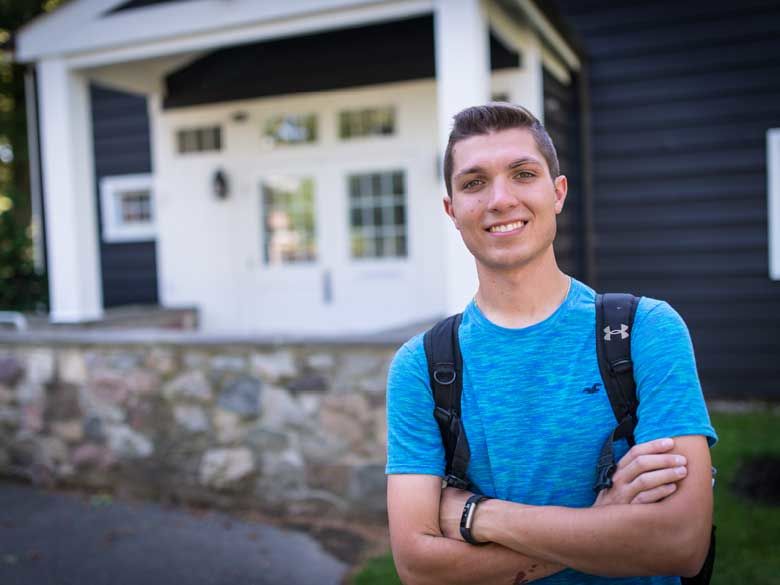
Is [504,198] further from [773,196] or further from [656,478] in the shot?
[773,196]

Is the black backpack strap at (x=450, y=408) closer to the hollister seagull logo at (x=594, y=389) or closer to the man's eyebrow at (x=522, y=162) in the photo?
the hollister seagull logo at (x=594, y=389)

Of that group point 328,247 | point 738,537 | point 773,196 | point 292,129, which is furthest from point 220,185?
point 738,537

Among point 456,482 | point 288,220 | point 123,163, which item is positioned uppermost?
point 123,163

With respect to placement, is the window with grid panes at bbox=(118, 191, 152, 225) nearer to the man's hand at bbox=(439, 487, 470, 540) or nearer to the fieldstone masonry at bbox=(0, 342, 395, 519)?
the fieldstone masonry at bbox=(0, 342, 395, 519)

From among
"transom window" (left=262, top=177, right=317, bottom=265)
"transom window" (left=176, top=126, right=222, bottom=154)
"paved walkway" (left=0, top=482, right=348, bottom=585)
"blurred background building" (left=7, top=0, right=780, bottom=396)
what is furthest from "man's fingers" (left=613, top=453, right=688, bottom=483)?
"transom window" (left=176, top=126, right=222, bottom=154)

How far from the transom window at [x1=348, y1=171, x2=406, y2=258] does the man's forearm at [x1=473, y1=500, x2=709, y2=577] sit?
5.77 m

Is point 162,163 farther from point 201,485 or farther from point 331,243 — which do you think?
point 201,485

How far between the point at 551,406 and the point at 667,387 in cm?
22

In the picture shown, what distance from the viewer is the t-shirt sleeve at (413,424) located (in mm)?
1598

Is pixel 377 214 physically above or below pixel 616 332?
above

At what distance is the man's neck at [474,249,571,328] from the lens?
5.23 ft

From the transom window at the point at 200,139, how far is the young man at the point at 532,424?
664 cm

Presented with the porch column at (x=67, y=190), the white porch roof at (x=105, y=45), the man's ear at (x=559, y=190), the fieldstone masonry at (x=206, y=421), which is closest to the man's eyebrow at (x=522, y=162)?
the man's ear at (x=559, y=190)

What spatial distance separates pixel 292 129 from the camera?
7.57 m
